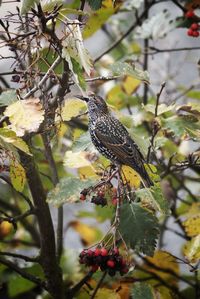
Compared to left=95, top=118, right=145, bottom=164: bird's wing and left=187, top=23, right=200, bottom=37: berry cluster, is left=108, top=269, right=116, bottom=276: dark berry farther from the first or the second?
left=187, top=23, right=200, bottom=37: berry cluster

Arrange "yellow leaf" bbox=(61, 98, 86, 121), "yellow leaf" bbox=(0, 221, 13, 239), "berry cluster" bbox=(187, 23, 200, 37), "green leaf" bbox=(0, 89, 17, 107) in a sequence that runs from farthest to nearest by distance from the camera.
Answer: "yellow leaf" bbox=(0, 221, 13, 239), "berry cluster" bbox=(187, 23, 200, 37), "yellow leaf" bbox=(61, 98, 86, 121), "green leaf" bbox=(0, 89, 17, 107)

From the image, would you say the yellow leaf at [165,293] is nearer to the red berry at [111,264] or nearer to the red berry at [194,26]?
the red berry at [111,264]

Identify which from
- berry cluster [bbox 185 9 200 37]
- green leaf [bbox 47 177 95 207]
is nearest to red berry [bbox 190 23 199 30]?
berry cluster [bbox 185 9 200 37]

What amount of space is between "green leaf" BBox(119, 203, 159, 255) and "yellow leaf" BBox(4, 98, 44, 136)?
0.40 meters

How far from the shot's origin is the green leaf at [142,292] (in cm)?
205

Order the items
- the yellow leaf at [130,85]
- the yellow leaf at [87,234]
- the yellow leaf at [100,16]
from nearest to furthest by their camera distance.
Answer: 1. the yellow leaf at [100,16]
2. the yellow leaf at [130,85]
3. the yellow leaf at [87,234]

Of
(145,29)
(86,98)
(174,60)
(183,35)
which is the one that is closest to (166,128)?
(86,98)

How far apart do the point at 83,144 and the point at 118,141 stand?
0.15m

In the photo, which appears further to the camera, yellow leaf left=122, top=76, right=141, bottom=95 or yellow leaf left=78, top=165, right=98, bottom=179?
yellow leaf left=122, top=76, right=141, bottom=95

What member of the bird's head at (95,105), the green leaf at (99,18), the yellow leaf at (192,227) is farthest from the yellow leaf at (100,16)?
the yellow leaf at (192,227)

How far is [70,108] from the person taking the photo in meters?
1.96

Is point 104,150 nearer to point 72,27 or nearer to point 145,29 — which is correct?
point 72,27

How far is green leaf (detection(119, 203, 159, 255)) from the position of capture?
175 centimetres

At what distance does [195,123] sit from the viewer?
206 cm
